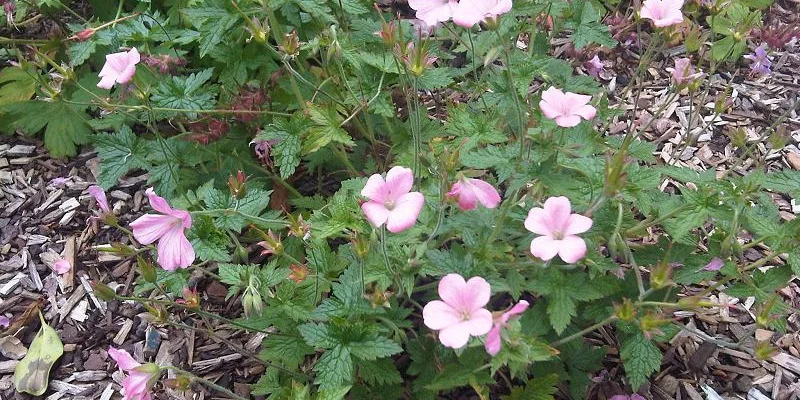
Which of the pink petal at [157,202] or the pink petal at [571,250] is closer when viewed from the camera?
the pink petal at [571,250]

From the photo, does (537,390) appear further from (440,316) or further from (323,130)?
(323,130)

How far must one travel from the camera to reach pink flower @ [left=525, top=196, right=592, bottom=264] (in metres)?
1.55

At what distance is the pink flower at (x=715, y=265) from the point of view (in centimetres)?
198

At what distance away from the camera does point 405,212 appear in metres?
1.56

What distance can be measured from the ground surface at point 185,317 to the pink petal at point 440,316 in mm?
826

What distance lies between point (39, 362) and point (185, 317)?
51cm

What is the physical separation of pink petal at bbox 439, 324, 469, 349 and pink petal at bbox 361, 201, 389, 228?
10.8 inches

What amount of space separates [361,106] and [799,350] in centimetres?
175

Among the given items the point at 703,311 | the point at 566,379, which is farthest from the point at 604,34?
the point at 566,379

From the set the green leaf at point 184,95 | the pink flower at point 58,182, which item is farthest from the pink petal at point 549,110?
the pink flower at point 58,182

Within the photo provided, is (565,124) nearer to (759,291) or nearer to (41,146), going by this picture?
(759,291)

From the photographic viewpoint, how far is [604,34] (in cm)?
256

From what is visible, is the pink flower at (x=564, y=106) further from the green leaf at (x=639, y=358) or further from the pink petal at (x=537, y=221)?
the green leaf at (x=639, y=358)

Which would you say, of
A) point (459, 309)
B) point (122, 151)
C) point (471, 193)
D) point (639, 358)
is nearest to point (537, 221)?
point (471, 193)
